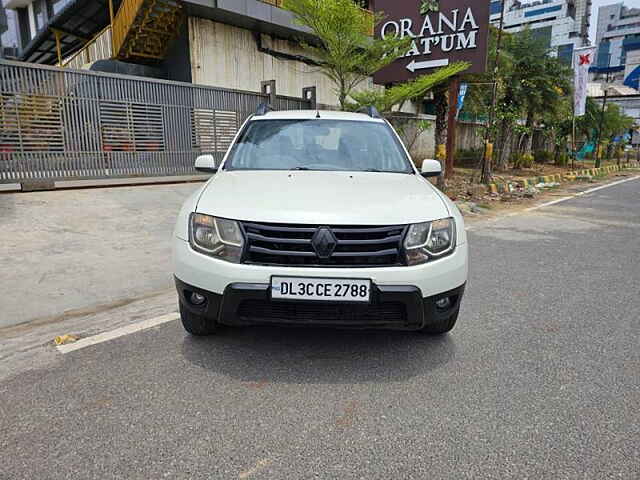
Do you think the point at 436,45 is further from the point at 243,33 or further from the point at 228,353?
the point at 228,353

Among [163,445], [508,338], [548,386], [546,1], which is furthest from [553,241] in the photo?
[546,1]

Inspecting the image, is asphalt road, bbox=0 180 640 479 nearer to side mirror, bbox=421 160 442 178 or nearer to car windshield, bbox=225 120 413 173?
side mirror, bbox=421 160 442 178

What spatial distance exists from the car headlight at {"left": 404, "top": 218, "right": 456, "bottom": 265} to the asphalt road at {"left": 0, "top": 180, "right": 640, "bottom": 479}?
0.72 meters

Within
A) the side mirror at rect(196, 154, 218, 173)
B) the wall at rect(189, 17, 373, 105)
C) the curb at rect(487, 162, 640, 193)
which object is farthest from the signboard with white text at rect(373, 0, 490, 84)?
the side mirror at rect(196, 154, 218, 173)

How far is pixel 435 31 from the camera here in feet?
41.5

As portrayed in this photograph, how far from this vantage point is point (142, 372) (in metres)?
2.75

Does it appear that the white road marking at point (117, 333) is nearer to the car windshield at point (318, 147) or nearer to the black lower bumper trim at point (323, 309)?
the black lower bumper trim at point (323, 309)

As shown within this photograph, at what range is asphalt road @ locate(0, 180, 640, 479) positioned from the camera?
6.49 feet

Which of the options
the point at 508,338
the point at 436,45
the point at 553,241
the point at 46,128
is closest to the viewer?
the point at 508,338

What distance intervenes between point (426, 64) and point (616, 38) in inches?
5267

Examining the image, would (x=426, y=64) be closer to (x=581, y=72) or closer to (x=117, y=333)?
(x=581, y=72)

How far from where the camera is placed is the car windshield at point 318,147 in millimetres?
3678

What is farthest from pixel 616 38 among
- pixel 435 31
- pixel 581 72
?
pixel 435 31

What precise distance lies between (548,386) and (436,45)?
1203 centimetres
